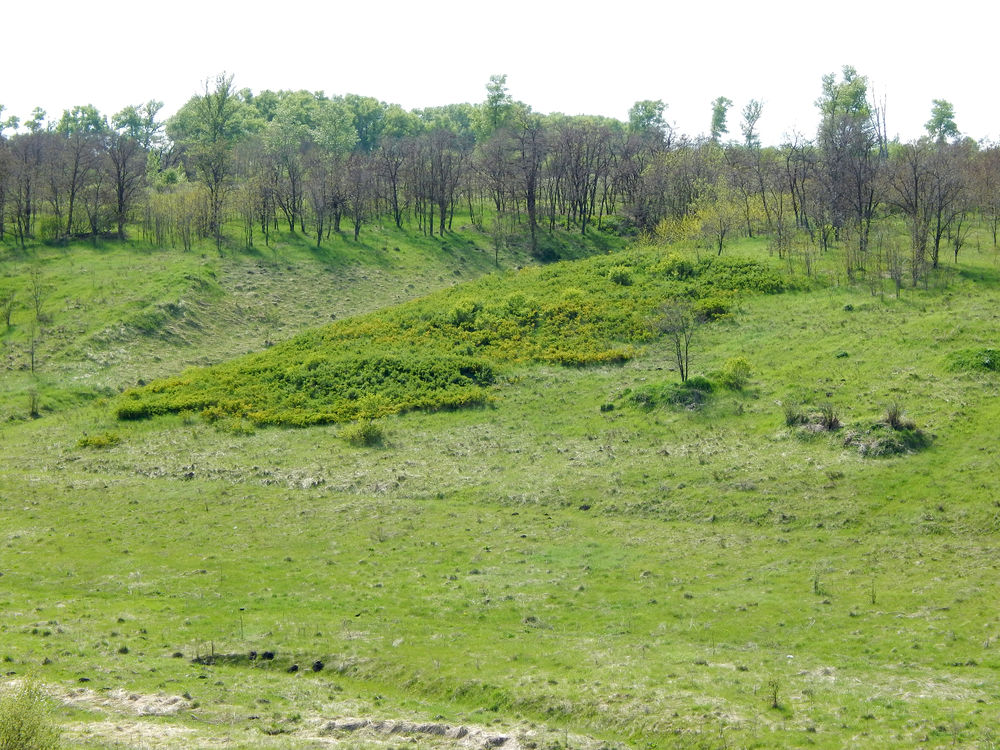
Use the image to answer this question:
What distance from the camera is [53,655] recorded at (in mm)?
24109

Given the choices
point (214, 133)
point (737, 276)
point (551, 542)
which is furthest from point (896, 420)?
point (214, 133)

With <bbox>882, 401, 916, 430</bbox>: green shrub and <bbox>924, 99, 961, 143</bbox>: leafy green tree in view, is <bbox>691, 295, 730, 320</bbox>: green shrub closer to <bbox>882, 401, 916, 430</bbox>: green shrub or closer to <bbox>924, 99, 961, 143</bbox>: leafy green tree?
<bbox>882, 401, 916, 430</bbox>: green shrub

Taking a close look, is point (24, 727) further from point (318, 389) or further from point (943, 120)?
point (943, 120)

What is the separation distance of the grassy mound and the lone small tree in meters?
1.19

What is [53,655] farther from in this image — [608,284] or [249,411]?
A: [608,284]

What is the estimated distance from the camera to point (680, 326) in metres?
51.0

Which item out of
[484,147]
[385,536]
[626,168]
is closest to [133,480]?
[385,536]

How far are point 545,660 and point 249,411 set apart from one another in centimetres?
3220

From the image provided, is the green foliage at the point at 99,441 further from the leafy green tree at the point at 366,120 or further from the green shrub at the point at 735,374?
the leafy green tree at the point at 366,120

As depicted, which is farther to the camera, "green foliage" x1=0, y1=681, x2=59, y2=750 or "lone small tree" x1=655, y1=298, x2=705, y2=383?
"lone small tree" x1=655, y1=298, x2=705, y2=383

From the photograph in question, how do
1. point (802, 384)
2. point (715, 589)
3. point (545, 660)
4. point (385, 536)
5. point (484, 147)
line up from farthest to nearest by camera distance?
point (484, 147), point (802, 384), point (385, 536), point (715, 589), point (545, 660)

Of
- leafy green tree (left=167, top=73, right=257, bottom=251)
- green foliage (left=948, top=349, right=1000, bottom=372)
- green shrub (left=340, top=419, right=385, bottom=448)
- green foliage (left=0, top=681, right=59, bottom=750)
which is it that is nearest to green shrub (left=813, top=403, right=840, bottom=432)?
green foliage (left=948, top=349, right=1000, bottom=372)

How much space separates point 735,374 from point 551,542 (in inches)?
729

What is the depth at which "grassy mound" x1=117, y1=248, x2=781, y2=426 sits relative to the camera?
52.1 m
